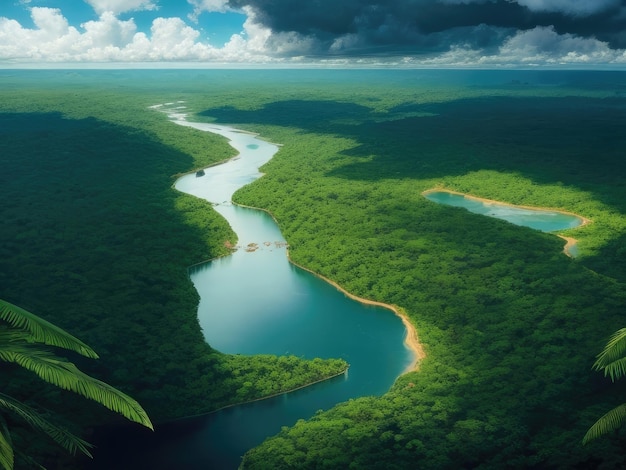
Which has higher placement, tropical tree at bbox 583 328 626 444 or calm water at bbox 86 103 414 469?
tropical tree at bbox 583 328 626 444

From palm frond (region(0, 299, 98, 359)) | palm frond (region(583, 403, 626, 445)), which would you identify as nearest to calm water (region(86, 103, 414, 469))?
palm frond (region(583, 403, 626, 445))

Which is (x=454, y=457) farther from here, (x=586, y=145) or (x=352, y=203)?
(x=586, y=145)

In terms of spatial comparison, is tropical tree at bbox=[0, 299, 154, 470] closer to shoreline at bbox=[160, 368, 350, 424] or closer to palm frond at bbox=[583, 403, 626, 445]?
palm frond at bbox=[583, 403, 626, 445]

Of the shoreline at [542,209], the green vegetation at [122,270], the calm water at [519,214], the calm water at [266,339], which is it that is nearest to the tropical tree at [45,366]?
the green vegetation at [122,270]

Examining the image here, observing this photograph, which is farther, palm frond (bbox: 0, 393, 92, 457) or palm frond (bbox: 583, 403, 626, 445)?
palm frond (bbox: 583, 403, 626, 445)

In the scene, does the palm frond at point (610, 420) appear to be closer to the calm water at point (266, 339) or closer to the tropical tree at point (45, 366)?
the tropical tree at point (45, 366)

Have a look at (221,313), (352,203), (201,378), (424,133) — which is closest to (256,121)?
(424,133)
